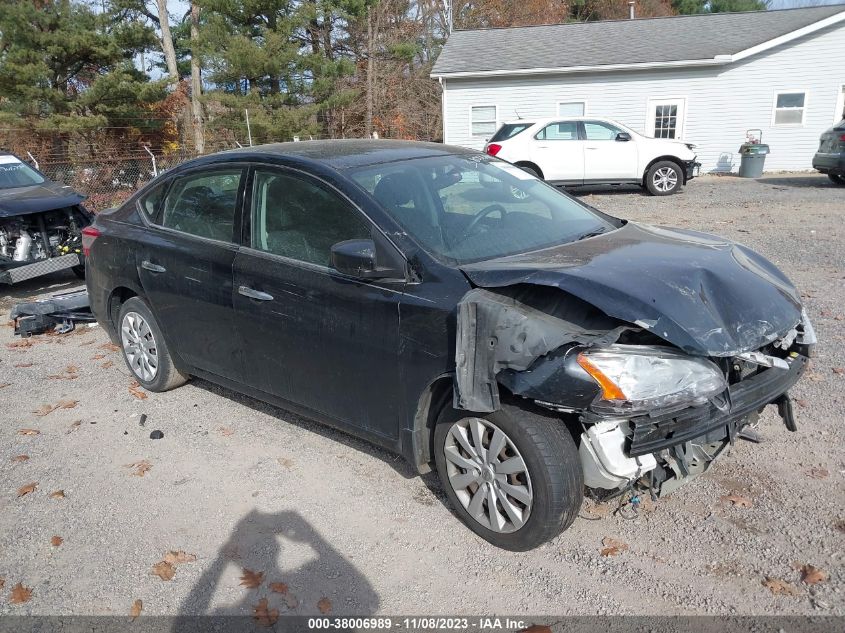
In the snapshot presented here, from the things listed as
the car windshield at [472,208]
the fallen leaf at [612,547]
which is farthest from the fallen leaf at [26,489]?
the fallen leaf at [612,547]

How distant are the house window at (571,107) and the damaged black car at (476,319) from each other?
1794cm

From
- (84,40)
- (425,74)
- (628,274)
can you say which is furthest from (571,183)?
(425,74)

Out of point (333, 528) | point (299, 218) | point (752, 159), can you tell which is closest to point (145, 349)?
point (299, 218)

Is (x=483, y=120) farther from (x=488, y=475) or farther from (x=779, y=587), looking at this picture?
(x=779, y=587)

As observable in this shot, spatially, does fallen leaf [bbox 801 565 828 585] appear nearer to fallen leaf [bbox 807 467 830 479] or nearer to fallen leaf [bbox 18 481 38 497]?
fallen leaf [bbox 807 467 830 479]

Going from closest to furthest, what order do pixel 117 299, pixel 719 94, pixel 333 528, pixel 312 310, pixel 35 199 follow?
pixel 333 528 < pixel 312 310 < pixel 117 299 < pixel 35 199 < pixel 719 94

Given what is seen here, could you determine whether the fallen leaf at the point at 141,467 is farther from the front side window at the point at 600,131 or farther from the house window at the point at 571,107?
the house window at the point at 571,107

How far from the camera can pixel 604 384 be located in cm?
279

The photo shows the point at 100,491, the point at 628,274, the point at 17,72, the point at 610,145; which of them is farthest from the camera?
the point at 17,72

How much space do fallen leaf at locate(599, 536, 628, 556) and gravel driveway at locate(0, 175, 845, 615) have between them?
0.06 ft

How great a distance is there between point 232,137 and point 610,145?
14.5 metres

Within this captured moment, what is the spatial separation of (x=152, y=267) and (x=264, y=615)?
269 cm

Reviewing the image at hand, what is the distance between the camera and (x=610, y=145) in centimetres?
1552

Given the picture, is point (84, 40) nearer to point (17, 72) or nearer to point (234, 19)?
point (17, 72)
